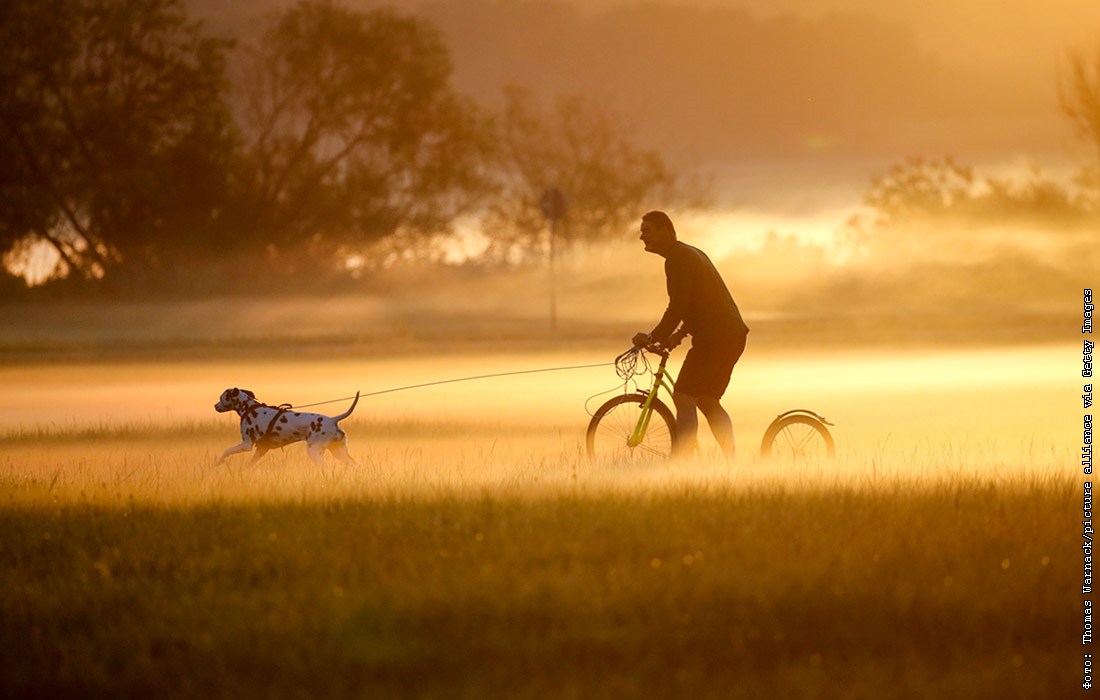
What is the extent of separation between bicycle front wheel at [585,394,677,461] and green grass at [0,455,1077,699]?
998mm

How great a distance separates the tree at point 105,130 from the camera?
39344mm

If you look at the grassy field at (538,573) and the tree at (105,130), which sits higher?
the tree at (105,130)

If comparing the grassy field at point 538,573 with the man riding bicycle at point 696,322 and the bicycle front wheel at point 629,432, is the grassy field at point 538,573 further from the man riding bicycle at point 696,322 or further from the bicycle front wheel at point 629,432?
the man riding bicycle at point 696,322

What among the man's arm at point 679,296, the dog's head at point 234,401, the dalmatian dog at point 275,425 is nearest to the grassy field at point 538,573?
the dalmatian dog at point 275,425

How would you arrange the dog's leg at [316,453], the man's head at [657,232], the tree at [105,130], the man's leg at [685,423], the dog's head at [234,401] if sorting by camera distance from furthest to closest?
the tree at [105,130]
the dog's leg at [316,453]
the dog's head at [234,401]
the man's leg at [685,423]
the man's head at [657,232]

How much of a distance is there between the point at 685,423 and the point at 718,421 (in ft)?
0.86

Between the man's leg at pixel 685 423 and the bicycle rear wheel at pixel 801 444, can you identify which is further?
the bicycle rear wheel at pixel 801 444

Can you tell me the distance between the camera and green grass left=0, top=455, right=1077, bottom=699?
5457mm

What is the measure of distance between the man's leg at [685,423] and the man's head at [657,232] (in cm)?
115

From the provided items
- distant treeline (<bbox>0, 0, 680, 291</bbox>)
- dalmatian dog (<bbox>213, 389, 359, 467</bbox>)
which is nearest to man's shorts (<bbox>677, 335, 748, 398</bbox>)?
dalmatian dog (<bbox>213, 389, 359, 467</bbox>)

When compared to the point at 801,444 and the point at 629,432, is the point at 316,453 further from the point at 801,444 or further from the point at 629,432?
the point at 801,444

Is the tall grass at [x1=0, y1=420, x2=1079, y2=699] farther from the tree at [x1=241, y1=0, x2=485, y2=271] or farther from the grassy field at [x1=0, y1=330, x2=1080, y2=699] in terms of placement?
the tree at [x1=241, y1=0, x2=485, y2=271]

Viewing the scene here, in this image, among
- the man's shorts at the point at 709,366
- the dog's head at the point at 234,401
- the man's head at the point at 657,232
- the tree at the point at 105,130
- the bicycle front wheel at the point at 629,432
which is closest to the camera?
the man's head at the point at 657,232

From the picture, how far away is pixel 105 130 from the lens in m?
40.2
